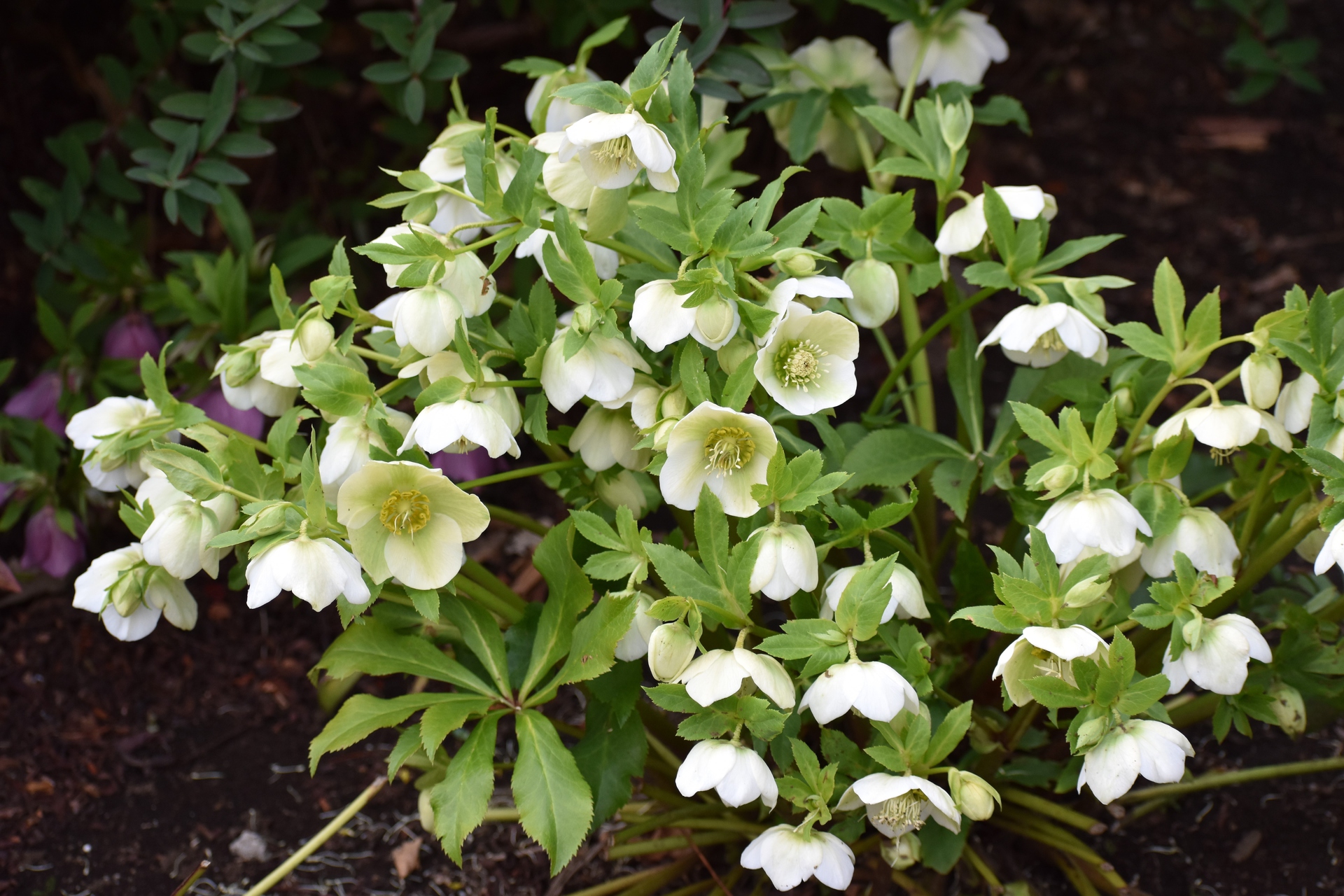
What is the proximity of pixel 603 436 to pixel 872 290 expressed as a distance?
0.81ft

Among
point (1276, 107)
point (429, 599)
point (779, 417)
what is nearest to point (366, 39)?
point (779, 417)

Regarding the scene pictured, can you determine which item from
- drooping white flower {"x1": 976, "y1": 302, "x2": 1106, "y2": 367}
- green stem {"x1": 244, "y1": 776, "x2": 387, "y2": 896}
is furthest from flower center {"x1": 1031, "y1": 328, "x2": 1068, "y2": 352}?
green stem {"x1": 244, "y1": 776, "x2": 387, "y2": 896}

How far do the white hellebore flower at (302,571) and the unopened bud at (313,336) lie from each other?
143 millimetres

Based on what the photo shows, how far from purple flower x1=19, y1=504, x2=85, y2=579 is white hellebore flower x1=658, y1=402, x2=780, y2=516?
0.91 metres

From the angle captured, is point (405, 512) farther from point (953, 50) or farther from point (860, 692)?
point (953, 50)

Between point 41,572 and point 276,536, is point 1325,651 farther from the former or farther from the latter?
point 41,572

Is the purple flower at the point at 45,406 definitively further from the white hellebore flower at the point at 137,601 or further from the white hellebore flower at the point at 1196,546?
the white hellebore flower at the point at 1196,546

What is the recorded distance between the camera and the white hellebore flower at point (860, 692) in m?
0.78

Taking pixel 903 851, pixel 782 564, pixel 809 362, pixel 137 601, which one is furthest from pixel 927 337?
pixel 137 601

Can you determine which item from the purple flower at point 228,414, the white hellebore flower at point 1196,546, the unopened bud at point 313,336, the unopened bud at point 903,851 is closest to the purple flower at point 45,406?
the purple flower at point 228,414

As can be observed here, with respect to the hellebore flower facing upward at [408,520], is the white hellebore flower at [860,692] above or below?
below

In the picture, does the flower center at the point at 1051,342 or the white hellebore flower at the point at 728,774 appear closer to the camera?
the white hellebore flower at the point at 728,774

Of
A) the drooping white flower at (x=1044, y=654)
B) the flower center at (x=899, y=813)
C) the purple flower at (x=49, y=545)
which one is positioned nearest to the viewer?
the drooping white flower at (x=1044, y=654)

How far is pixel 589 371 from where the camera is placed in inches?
33.1
